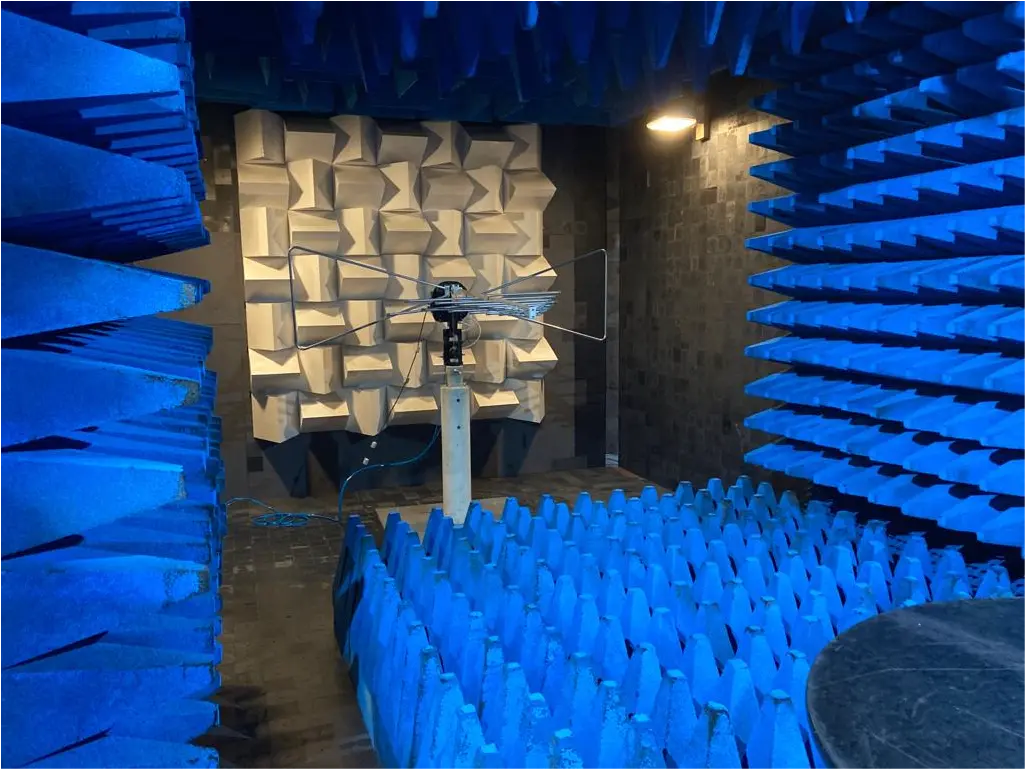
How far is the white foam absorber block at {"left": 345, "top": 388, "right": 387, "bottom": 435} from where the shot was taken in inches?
182

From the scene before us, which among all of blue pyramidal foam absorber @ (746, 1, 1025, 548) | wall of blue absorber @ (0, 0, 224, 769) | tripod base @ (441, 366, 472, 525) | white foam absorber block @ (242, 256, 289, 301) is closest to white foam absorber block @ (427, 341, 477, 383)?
white foam absorber block @ (242, 256, 289, 301)

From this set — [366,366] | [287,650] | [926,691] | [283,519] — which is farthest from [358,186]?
[926,691]

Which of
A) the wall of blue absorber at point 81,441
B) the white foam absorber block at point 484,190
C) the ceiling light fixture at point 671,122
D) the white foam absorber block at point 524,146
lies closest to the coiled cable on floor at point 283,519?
the white foam absorber block at point 484,190

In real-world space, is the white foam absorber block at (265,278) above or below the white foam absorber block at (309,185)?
below

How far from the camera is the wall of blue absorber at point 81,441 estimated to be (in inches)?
33.2

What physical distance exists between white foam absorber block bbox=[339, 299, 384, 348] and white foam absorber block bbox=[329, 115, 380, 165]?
2.66 feet

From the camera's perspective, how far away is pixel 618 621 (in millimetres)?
1814

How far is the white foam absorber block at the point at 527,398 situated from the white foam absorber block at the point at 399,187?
4.26 feet

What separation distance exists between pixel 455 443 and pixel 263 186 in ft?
7.02

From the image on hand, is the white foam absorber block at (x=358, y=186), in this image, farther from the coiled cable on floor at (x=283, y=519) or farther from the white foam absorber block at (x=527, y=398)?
the coiled cable on floor at (x=283, y=519)

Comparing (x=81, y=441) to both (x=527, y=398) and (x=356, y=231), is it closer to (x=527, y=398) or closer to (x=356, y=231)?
(x=356, y=231)

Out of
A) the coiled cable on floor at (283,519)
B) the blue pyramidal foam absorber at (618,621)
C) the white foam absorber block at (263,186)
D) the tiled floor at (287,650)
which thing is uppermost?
the white foam absorber block at (263,186)

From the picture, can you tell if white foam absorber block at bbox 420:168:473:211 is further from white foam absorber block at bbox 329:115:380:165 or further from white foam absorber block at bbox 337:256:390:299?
white foam absorber block at bbox 337:256:390:299

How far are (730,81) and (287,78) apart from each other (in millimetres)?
2467
